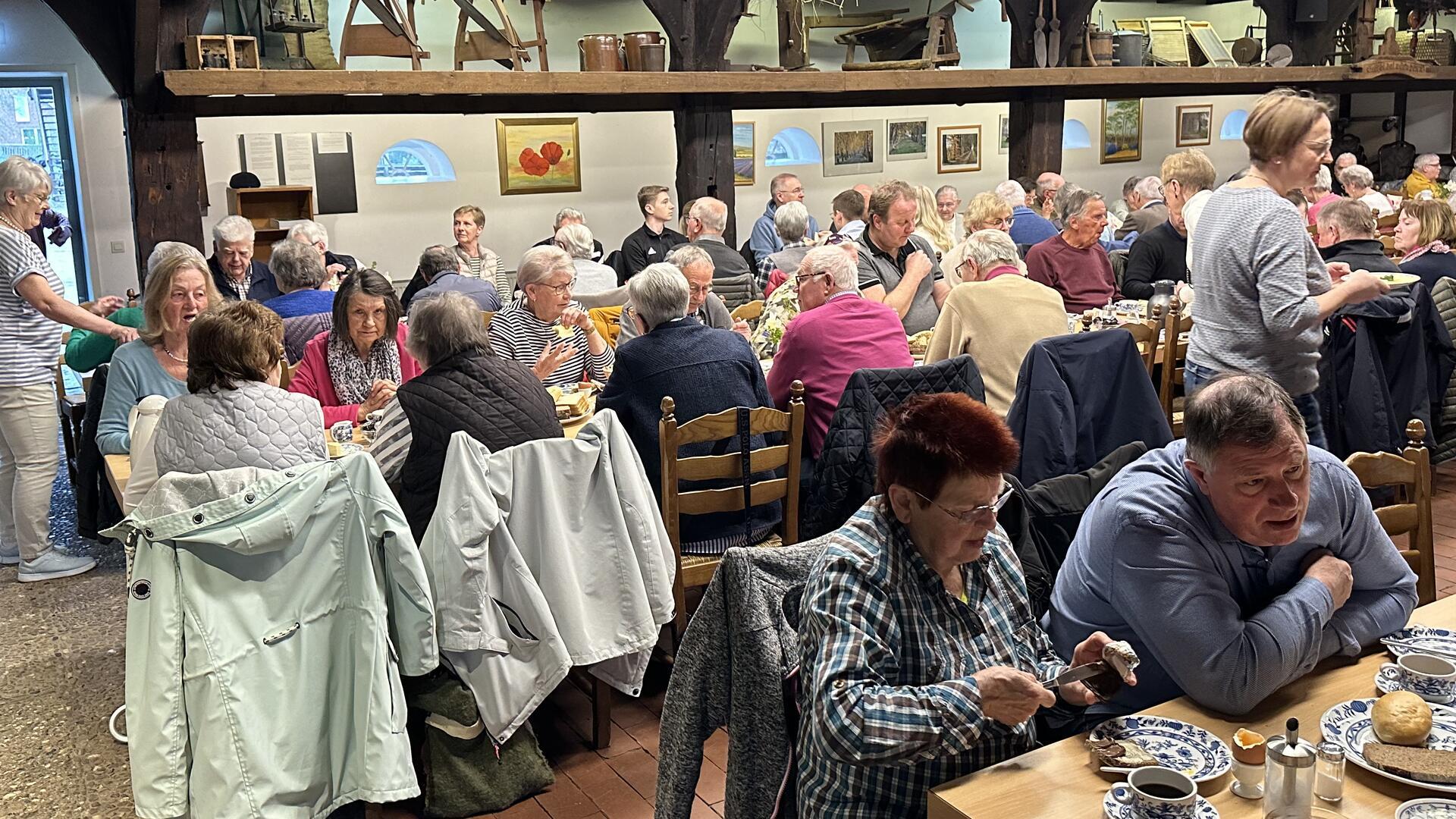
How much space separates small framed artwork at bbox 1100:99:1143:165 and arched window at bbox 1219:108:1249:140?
5.29 ft

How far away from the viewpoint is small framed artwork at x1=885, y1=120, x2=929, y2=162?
1302 cm

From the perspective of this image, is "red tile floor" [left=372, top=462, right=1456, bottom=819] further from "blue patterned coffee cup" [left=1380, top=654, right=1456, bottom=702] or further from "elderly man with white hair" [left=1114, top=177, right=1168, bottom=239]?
"elderly man with white hair" [left=1114, top=177, right=1168, bottom=239]

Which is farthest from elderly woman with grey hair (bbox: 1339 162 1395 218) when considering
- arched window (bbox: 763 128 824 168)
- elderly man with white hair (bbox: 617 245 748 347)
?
elderly man with white hair (bbox: 617 245 748 347)

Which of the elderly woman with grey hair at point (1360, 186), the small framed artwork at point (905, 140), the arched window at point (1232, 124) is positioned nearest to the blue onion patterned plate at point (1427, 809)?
the elderly woman with grey hair at point (1360, 186)

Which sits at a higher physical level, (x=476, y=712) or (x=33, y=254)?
(x=33, y=254)

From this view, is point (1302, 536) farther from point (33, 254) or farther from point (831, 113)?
point (831, 113)

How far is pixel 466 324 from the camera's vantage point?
335cm

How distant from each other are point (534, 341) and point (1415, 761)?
371cm

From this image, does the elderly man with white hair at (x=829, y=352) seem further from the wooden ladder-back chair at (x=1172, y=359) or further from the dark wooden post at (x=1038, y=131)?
the dark wooden post at (x=1038, y=131)

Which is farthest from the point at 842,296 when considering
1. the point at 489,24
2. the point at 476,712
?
the point at 489,24

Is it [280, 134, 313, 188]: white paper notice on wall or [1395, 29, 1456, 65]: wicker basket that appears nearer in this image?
[280, 134, 313, 188]: white paper notice on wall

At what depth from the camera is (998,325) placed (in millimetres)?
4430

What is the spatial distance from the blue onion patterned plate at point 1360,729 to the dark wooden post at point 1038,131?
9.04 m

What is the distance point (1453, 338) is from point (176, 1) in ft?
21.3
